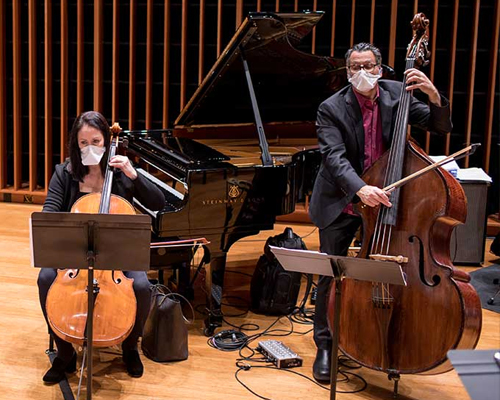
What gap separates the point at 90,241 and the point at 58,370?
0.96 meters

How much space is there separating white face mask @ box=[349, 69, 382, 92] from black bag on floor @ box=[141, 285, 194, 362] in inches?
51.9

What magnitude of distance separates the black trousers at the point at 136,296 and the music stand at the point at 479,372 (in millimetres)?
1889

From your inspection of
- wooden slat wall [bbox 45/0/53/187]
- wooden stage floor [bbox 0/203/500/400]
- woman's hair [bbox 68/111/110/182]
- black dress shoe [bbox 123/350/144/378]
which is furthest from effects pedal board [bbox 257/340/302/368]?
wooden slat wall [bbox 45/0/53/187]

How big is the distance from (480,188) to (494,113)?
4.33 ft

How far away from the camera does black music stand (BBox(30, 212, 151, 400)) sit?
2.60 metres

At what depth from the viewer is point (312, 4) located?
6.42m

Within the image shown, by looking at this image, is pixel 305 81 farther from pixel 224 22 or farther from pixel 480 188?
pixel 224 22

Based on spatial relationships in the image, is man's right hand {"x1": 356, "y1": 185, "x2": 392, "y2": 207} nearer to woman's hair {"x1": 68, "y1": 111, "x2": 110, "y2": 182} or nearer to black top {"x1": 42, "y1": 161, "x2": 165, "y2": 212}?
black top {"x1": 42, "y1": 161, "x2": 165, "y2": 212}

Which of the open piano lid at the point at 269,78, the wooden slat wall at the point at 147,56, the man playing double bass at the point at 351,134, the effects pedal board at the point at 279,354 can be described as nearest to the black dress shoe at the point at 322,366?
the man playing double bass at the point at 351,134

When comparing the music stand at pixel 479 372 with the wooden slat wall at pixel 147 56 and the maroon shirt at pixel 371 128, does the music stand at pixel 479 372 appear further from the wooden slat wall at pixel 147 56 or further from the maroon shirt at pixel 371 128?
the wooden slat wall at pixel 147 56

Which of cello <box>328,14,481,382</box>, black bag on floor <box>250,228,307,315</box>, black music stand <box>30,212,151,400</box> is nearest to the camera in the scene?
black music stand <box>30,212,151,400</box>

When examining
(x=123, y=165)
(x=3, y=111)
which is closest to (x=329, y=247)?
(x=123, y=165)

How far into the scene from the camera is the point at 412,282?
2963mm

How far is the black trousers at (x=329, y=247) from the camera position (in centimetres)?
336
